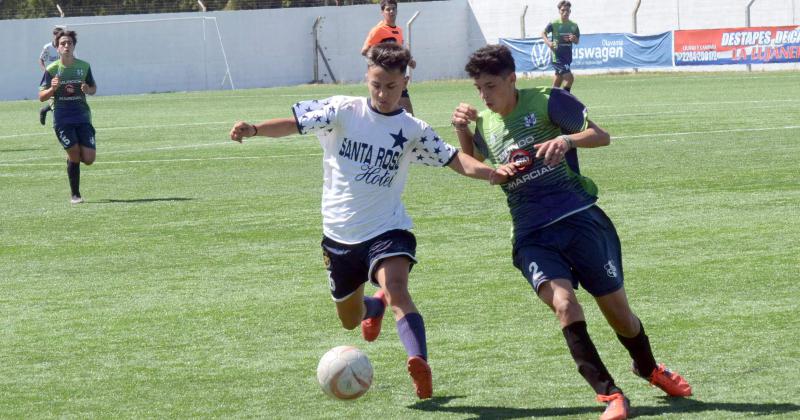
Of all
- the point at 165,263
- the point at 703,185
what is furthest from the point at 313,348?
the point at 703,185

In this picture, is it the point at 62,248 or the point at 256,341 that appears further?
the point at 62,248

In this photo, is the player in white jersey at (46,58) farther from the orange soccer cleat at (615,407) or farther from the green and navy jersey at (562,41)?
the orange soccer cleat at (615,407)

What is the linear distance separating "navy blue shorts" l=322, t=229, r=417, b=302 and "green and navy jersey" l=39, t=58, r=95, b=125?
951 centimetres

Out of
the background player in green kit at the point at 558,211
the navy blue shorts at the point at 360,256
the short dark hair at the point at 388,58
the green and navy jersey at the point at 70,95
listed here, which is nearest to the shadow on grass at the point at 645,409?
the background player in green kit at the point at 558,211

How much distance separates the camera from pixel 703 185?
14.3m

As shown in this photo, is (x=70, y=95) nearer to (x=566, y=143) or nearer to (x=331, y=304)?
(x=331, y=304)

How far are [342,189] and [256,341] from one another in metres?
1.53

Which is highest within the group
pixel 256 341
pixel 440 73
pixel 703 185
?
pixel 256 341

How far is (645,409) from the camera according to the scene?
5930mm

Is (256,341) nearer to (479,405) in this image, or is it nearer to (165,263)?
(479,405)

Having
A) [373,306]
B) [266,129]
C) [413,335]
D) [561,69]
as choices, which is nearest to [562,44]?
[561,69]

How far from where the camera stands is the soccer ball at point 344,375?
608 cm

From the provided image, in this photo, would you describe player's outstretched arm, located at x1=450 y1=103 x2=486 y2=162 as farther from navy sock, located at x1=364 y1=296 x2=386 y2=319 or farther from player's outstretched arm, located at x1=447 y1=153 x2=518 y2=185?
navy sock, located at x1=364 y1=296 x2=386 y2=319

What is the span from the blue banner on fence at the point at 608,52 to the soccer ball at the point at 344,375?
1535 inches
